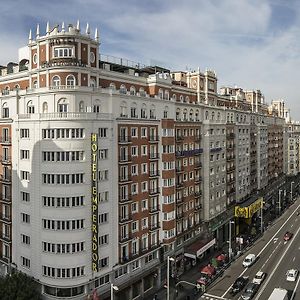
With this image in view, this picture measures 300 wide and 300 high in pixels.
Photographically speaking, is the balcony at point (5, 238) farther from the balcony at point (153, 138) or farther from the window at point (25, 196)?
the balcony at point (153, 138)

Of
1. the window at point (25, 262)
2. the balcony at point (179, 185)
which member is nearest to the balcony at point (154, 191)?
the balcony at point (179, 185)

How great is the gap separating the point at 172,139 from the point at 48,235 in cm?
2822

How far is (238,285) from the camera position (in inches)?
2470

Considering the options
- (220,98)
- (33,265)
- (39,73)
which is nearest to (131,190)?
(33,265)

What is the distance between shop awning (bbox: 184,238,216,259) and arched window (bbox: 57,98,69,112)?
39.1 metres

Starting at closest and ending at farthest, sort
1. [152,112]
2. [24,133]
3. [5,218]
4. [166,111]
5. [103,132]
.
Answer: [103,132]
[24,133]
[5,218]
[152,112]
[166,111]

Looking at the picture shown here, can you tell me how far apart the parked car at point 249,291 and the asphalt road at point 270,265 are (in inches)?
36.0

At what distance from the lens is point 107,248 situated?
54.5 metres

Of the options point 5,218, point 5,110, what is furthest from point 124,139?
point 5,218

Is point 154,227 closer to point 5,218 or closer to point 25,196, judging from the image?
point 25,196

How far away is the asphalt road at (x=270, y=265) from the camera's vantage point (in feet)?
204

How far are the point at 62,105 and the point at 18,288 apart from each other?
82.4 feet

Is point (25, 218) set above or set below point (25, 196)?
below

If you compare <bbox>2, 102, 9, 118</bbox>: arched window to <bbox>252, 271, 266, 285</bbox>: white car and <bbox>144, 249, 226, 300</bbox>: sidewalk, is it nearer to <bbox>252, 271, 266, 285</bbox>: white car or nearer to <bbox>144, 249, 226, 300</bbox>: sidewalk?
<bbox>144, 249, 226, 300</bbox>: sidewalk
